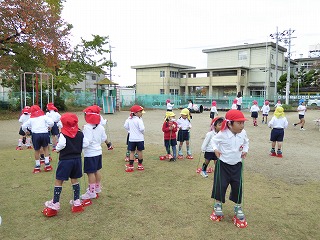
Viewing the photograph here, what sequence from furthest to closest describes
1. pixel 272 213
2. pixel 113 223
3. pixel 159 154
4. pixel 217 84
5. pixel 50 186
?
pixel 217 84 < pixel 159 154 < pixel 50 186 < pixel 272 213 < pixel 113 223

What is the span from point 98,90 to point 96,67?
251cm

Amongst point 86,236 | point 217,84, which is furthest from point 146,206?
point 217,84

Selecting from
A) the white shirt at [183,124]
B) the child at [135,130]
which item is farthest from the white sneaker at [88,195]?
the white shirt at [183,124]

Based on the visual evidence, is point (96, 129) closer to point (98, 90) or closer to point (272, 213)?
point (272, 213)

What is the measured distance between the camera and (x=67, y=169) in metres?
3.95

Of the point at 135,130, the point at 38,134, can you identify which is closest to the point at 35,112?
the point at 38,134

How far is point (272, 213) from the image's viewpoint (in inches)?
159

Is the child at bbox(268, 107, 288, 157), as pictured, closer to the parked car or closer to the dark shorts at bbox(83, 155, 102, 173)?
the dark shorts at bbox(83, 155, 102, 173)

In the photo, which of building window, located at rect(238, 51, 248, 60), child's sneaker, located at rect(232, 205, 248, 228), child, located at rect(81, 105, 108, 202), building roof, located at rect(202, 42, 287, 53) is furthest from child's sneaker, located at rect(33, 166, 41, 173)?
building window, located at rect(238, 51, 248, 60)

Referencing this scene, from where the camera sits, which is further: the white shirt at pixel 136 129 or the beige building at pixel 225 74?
the beige building at pixel 225 74

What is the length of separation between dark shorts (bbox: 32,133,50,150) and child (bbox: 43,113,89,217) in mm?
2399

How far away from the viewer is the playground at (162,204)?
11.3ft

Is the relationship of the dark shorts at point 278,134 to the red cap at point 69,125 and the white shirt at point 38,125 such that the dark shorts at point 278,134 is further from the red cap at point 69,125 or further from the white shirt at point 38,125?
the white shirt at point 38,125

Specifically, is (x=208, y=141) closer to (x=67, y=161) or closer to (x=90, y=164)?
(x=90, y=164)
